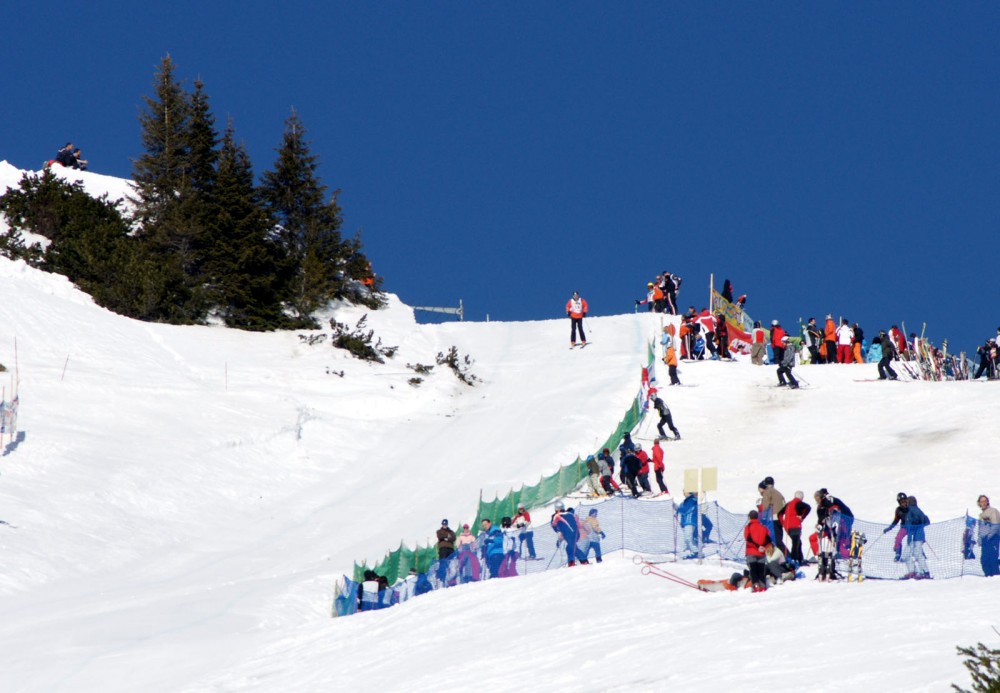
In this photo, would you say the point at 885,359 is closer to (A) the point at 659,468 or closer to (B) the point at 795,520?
(A) the point at 659,468

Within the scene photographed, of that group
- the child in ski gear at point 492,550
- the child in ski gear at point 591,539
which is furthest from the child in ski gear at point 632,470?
the child in ski gear at point 591,539

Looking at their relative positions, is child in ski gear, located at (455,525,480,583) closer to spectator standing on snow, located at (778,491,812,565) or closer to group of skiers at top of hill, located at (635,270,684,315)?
spectator standing on snow, located at (778,491,812,565)

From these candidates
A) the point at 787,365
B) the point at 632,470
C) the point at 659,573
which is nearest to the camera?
the point at 659,573

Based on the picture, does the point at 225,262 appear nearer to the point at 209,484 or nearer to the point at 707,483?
the point at 209,484

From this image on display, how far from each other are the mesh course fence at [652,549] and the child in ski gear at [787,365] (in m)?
11.3

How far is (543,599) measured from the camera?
1814 cm

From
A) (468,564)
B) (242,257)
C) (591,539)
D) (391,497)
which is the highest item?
(242,257)

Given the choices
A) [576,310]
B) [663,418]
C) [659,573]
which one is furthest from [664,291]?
[659,573]

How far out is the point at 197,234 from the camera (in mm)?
42375

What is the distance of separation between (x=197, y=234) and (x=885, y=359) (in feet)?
69.5

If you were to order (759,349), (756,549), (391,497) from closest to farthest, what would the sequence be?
(756,549), (391,497), (759,349)

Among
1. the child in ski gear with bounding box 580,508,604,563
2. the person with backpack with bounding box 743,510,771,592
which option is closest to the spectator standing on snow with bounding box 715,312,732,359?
the child in ski gear with bounding box 580,508,604,563

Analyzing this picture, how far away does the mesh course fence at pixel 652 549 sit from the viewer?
16.8 m

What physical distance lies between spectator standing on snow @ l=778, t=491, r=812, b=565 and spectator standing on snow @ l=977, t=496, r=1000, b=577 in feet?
7.54
